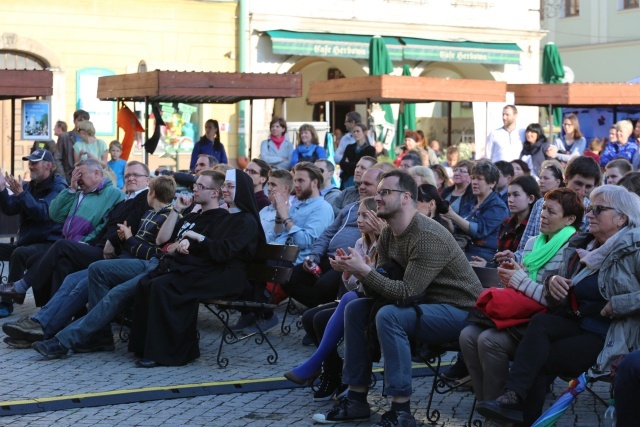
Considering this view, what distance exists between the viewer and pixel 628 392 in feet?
18.9

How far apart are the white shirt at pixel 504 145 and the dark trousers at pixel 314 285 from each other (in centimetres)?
668

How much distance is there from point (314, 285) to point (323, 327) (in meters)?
1.54

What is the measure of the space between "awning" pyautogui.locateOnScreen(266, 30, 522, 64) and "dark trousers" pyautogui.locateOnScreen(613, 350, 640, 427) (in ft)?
74.0

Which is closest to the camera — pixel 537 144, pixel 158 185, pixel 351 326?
pixel 351 326

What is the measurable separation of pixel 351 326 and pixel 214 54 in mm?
20703

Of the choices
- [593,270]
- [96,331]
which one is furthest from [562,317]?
[96,331]

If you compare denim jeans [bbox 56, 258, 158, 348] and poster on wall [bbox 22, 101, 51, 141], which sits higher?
poster on wall [bbox 22, 101, 51, 141]

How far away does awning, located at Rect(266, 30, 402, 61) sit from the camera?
27.9m

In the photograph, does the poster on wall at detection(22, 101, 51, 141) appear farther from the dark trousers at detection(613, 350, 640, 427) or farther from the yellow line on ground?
the dark trousers at detection(613, 350, 640, 427)

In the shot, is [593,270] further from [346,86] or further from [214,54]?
[214,54]

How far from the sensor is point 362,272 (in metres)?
6.80

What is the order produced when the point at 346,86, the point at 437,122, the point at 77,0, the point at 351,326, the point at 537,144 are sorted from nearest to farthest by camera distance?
the point at 351,326
the point at 537,144
the point at 346,86
the point at 77,0
the point at 437,122

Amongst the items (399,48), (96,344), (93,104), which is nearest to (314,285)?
(96,344)

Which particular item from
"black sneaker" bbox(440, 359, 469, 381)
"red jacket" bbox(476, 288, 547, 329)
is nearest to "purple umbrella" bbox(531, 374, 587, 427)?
"red jacket" bbox(476, 288, 547, 329)
